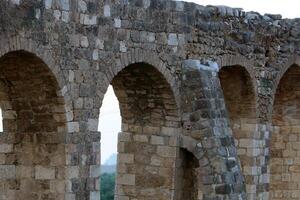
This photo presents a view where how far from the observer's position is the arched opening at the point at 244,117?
56.5 feet

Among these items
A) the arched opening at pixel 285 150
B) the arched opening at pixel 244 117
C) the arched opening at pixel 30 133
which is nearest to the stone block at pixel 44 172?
the arched opening at pixel 30 133

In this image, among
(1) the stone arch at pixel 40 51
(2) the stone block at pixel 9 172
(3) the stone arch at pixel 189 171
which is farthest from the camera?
(3) the stone arch at pixel 189 171

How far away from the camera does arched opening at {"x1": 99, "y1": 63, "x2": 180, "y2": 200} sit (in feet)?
50.3

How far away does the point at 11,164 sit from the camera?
1372 cm

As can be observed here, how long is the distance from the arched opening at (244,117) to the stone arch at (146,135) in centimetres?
206

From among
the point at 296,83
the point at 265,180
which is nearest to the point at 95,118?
the point at 265,180

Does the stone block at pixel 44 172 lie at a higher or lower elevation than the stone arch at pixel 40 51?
lower

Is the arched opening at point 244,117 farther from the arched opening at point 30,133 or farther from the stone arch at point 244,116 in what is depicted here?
the arched opening at point 30,133

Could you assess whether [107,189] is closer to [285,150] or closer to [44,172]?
[285,150]

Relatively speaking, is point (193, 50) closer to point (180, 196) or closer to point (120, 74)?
point (120, 74)

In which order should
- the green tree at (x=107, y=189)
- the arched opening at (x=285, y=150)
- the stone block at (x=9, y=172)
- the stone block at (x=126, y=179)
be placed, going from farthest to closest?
the green tree at (x=107, y=189) → the arched opening at (x=285, y=150) → the stone block at (x=126, y=179) → the stone block at (x=9, y=172)

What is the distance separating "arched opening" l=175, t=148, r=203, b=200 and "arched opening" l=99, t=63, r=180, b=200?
195 mm

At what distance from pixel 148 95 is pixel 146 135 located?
604 millimetres

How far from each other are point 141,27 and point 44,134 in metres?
2.19
